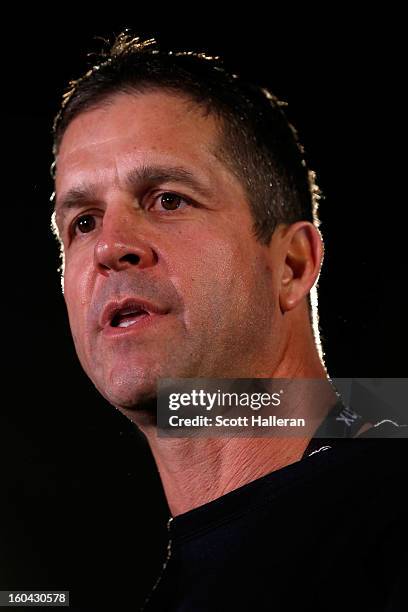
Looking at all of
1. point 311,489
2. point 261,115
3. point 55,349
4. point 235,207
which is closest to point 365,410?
point 311,489

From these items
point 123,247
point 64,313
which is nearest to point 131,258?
point 123,247

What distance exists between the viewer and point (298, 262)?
1087 mm

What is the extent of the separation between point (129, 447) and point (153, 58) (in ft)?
1.93

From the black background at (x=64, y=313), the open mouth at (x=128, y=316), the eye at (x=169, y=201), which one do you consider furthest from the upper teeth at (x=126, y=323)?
the black background at (x=64, y=313)

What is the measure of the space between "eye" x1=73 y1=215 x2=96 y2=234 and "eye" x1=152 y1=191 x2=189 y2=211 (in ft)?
0.34

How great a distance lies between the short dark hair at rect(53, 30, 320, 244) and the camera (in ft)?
3.52

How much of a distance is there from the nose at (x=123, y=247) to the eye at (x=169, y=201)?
5cm

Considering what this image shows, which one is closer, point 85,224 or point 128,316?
point 128,316

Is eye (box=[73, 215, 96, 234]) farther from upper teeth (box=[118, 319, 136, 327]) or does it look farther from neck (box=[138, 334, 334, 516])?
neck (box=[138, 334, 334, 516])

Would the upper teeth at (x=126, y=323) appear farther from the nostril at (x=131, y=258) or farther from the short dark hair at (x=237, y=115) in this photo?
the short dark hair at (x=237, y=115)

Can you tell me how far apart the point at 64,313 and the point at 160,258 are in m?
0.40

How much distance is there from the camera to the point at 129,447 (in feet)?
4.33

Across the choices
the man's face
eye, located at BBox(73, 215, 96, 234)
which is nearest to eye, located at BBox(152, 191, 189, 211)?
the man's face

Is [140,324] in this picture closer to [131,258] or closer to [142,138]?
[131,258]
